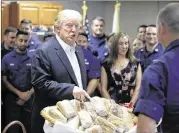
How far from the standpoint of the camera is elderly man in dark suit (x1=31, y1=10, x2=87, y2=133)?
238 centimetres

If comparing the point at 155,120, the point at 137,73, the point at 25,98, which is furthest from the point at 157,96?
the point at 25,98

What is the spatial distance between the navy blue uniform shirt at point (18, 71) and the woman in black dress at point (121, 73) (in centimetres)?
98

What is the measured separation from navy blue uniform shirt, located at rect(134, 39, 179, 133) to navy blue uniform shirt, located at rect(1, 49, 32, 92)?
286 centimetres

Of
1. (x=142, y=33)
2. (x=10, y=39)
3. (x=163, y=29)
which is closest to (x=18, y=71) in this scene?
(x=10, y=39)

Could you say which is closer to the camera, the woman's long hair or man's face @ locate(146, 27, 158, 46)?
the woman's long hair

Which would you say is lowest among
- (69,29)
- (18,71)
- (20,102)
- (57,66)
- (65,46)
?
(20,102)

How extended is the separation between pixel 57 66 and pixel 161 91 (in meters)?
1.03

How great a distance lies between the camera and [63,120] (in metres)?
1.94

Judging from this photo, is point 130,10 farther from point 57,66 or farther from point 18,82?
point 57,66

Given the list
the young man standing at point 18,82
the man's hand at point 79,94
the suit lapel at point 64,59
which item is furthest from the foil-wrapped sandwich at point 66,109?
the young man standing at point 18,82

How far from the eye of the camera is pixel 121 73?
3631 mm

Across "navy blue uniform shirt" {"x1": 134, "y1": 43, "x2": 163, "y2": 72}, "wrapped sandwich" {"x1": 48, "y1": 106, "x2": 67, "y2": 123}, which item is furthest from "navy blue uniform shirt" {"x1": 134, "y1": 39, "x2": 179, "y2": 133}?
"navy blue uniform shirt" {"x1": 134, "y1": 43, "x2": 163, "y2": 72}

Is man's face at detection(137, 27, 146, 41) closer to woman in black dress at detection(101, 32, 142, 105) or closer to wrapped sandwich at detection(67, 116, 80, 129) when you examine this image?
woman in black dress at detection(101, 32, 142, 105)

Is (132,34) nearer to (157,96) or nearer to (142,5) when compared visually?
(142,5)
